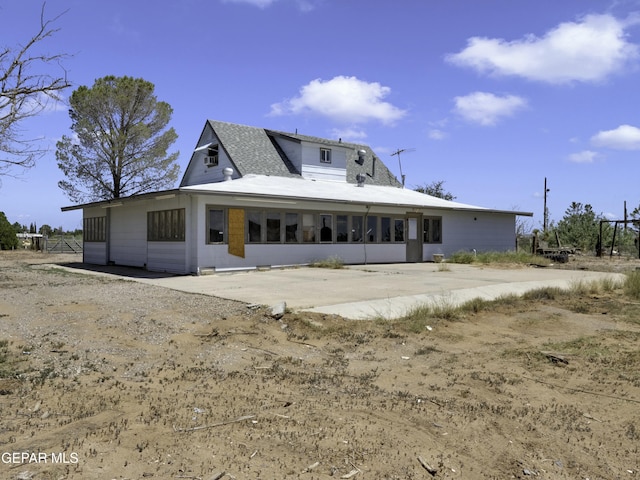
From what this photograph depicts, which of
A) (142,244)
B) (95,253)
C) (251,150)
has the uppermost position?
(251,150)

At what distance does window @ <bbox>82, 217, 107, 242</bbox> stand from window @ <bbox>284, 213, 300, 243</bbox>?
9.19 meters

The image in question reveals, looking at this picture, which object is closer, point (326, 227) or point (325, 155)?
point (326, 227)

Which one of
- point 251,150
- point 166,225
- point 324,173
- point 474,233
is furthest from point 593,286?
point 251,150

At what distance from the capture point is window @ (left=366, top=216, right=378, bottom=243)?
74.8 ft

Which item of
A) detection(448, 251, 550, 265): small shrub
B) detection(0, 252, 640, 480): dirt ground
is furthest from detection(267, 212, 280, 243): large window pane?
detection(0, 252, 640, 480): dirt ground

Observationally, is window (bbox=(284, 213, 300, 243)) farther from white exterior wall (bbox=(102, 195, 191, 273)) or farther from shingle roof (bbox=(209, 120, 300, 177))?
shingle roof (bbox=(209, 120, 300, 177))

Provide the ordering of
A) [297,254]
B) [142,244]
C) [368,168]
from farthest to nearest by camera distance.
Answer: [368,168] → [142,244] → [297,254]

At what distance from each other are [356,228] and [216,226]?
6.86 metres

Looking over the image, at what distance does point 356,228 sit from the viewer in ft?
73.2

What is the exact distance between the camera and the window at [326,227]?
69.4ft

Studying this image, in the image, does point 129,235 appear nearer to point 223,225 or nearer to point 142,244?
point 142,244

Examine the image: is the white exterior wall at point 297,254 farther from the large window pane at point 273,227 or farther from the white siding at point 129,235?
the white siding at point 129,235

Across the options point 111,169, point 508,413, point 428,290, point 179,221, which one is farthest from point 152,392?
point 111,169

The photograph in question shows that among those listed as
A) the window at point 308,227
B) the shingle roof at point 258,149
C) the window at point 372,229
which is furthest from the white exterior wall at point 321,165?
the window at point 308,227
